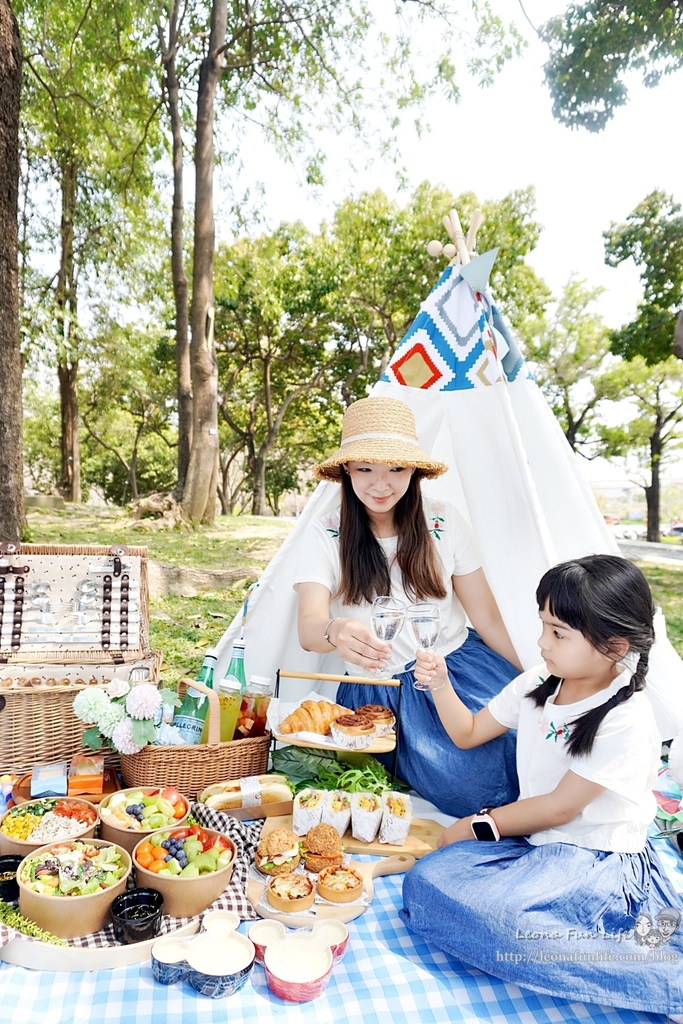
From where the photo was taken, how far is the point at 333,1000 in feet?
5.86

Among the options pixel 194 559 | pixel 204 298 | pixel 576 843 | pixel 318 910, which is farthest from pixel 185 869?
pixel 204 298

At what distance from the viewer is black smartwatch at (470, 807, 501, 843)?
2.12 metres

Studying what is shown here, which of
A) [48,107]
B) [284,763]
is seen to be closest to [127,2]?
[48,107]

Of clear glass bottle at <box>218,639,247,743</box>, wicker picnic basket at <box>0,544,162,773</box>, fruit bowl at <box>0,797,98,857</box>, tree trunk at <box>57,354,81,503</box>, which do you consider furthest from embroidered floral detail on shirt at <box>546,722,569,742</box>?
tree trunk at <box>57,354,81,503</box>

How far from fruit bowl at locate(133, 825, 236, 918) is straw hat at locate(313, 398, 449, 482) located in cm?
145

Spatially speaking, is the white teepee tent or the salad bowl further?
the white teepee tent

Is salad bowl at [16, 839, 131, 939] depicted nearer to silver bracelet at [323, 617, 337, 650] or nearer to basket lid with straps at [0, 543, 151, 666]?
silver bracelet at [323, 617, 337, 650]

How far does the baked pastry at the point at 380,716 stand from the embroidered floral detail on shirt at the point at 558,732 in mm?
648

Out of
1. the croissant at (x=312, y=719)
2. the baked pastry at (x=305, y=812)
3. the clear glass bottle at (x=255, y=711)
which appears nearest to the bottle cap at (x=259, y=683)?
the clear glass bottle at (x=255, y=711)

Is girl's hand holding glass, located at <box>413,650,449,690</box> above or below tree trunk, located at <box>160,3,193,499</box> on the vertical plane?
below

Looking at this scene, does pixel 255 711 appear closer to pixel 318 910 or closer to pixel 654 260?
pixel 318 910

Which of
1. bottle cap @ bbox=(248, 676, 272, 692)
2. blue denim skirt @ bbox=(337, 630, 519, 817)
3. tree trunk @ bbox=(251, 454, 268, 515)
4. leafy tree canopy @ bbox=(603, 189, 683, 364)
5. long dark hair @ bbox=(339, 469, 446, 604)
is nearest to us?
blue denim skirt @ bbox=(337, 630, 519, 817)

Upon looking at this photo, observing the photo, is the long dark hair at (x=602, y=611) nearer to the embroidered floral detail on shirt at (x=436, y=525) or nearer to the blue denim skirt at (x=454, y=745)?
the blue denim skirt at (x=454, y=745)

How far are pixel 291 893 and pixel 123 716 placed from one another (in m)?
1.00
